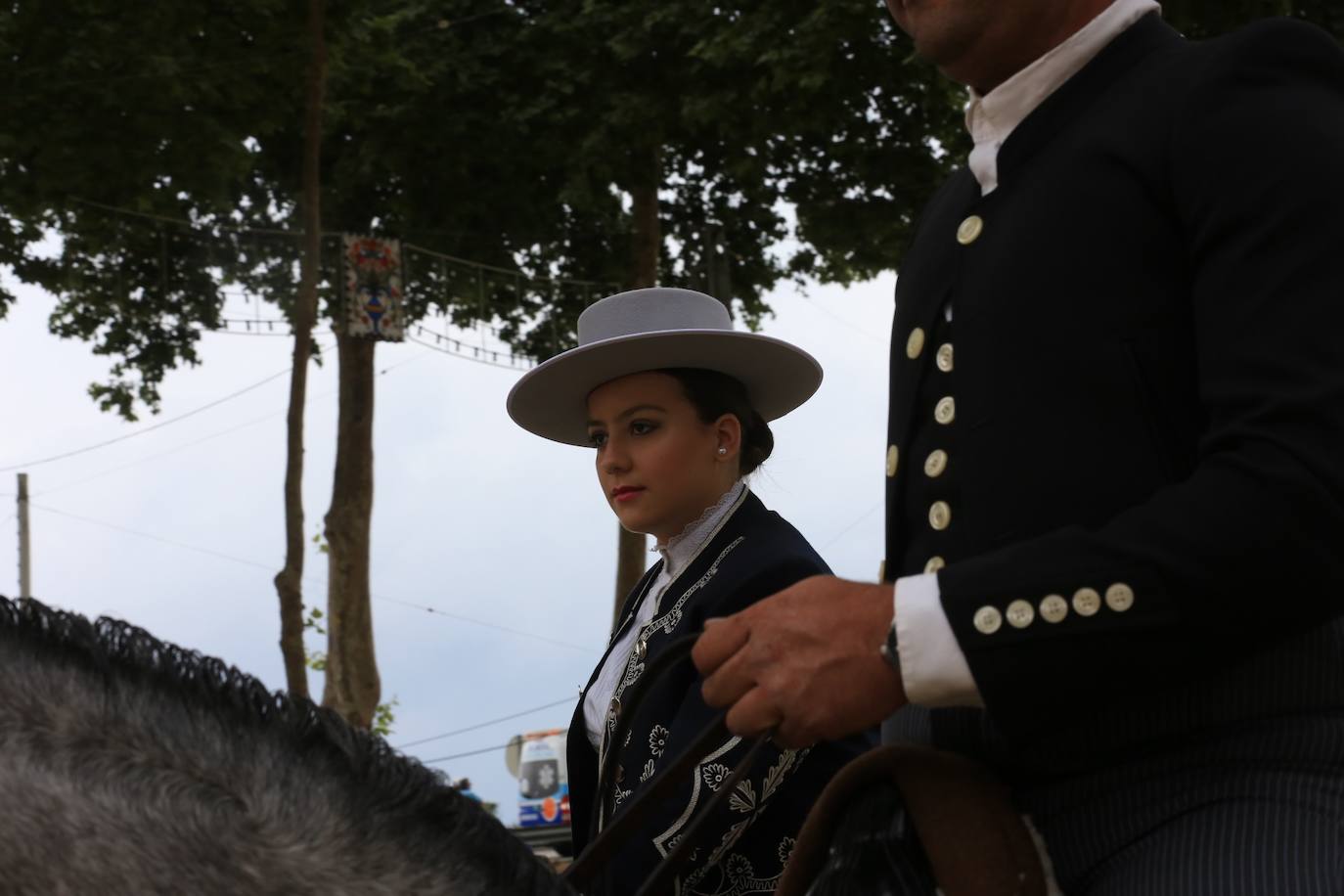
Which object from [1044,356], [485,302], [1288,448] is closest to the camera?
[1288,448]

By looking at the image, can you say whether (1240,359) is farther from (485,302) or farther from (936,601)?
(485,302)

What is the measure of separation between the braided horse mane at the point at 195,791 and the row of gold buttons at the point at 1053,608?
0.46 m

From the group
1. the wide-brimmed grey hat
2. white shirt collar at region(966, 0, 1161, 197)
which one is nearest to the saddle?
white shirt collar at region(966, 0, 1161, 197)

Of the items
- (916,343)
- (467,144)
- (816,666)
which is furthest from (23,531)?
(816,666)

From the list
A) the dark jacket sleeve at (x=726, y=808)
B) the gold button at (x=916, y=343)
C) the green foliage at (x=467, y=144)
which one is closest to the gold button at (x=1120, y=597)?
the gold button at (x=916, y=343)

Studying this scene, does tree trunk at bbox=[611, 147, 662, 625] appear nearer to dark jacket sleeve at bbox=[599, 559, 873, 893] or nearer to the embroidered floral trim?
the embroidered floral trim

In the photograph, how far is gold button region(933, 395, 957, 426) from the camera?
169 cm

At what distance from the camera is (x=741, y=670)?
1524 mm

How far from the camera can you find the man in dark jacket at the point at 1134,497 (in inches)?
53.5

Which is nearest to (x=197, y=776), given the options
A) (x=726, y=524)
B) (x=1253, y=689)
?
(x=1253, y=689)

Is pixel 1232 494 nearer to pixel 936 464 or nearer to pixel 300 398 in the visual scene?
pixel 936 464

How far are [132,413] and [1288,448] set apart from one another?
18244 mm

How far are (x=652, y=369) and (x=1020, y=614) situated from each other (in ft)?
6.59

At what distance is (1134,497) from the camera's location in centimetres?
151
